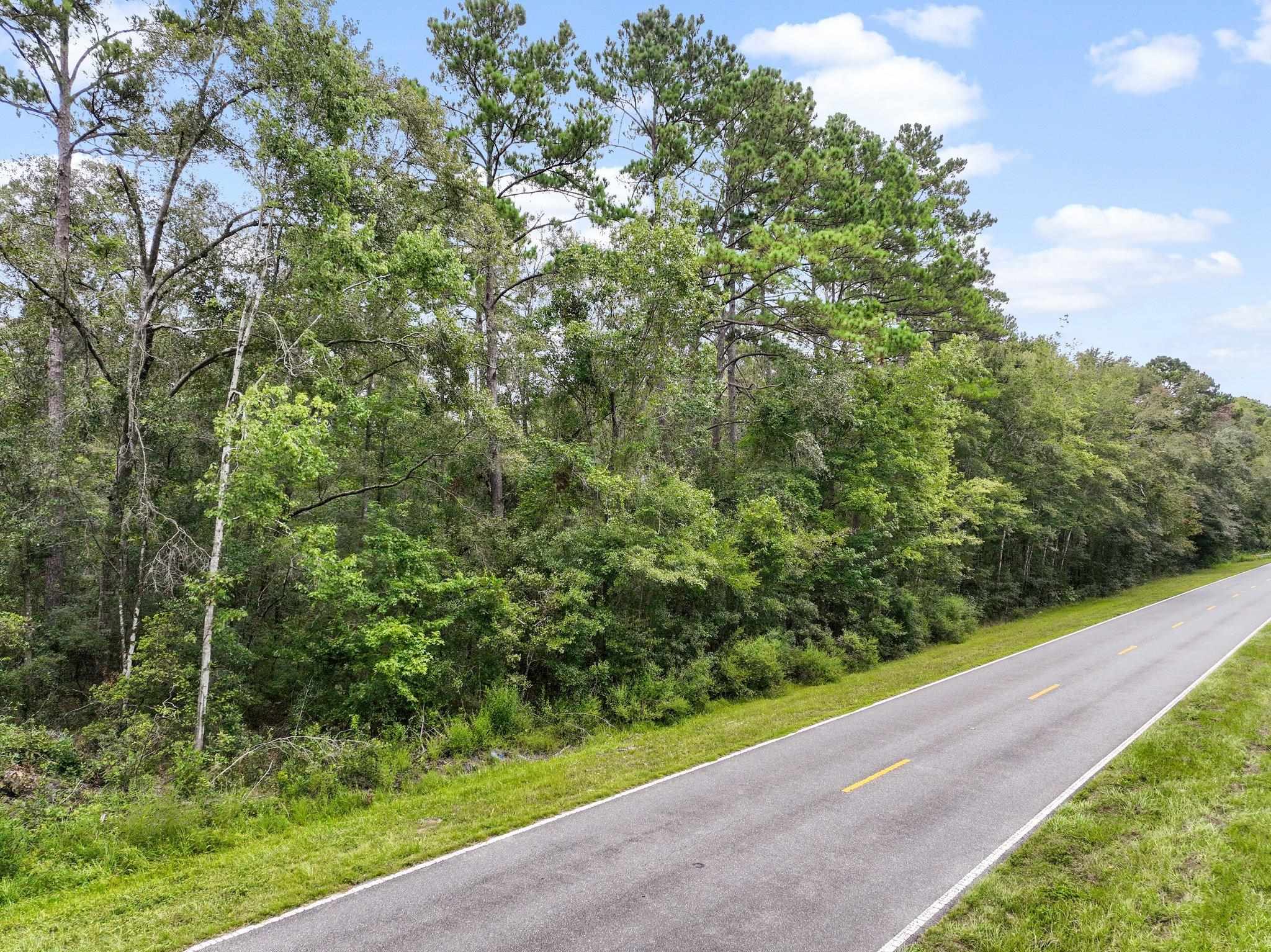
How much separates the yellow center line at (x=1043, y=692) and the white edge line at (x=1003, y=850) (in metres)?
2.02

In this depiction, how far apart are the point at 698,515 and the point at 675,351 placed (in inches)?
180

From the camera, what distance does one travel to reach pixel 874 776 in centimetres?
967

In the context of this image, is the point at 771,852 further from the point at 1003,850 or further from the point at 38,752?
the point at 38,752

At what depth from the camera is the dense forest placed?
39.3ft

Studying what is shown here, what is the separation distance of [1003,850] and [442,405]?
14871 millimetres

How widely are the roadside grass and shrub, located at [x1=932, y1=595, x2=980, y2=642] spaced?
1277cm

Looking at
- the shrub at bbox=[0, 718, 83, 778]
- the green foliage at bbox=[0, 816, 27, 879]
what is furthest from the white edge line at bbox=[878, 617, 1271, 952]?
the shrub at bbox=[0, 718, 83, 778]

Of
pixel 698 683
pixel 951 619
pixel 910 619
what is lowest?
pixel 951 619

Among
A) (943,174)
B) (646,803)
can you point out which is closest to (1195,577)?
(943,174)

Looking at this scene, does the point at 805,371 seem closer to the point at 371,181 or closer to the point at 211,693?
the point at 371,181

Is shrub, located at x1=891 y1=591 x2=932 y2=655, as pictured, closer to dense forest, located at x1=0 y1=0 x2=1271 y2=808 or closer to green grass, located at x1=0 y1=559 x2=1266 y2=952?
dense forest, located at x1=0 y1=0 x2=1271 y2=808

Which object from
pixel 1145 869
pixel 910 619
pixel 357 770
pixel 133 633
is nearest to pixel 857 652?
pixel 910 619

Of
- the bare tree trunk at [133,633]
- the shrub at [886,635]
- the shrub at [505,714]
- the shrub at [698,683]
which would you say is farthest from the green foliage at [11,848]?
the shrub at [886,635]

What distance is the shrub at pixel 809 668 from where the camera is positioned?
56.3ft
